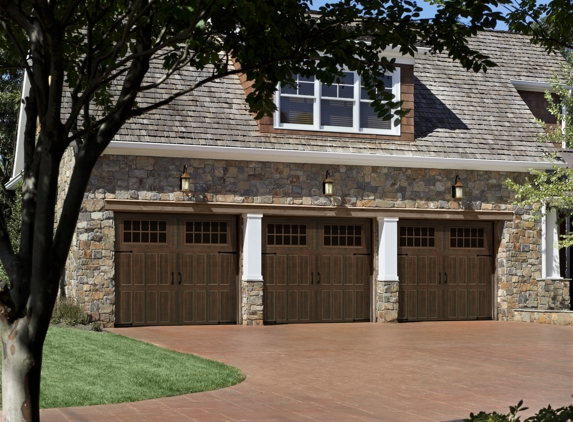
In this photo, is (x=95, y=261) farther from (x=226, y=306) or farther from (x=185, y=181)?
(x=226, y=306)

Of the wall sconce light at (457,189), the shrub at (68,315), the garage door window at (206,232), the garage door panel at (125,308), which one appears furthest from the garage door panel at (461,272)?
the shrub at (68,315)

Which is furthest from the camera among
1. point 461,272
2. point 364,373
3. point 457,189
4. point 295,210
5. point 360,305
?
point 461,272

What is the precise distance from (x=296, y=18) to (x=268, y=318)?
1365 centimetres

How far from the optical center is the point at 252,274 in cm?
1920

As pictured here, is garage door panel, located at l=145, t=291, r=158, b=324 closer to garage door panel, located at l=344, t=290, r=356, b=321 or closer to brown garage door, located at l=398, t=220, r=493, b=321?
garage door panel, located at l=344, t=290, r=356, b=321

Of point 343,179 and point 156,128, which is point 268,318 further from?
point 156,128

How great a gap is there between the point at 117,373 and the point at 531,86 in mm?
16261

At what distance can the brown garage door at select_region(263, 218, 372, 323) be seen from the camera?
774 inches

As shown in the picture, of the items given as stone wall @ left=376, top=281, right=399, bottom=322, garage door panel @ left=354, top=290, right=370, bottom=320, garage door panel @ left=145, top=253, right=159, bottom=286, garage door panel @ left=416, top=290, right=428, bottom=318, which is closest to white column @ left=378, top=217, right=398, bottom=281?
stone wall @ left=376, top=281, right=399, bottom=322

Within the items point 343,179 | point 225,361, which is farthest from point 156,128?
point 225,361

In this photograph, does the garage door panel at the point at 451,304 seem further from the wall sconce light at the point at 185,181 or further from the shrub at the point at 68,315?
the shrub at the point at 68,315

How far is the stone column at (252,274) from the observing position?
1917cm

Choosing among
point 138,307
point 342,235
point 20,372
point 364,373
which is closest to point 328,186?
point 342,235

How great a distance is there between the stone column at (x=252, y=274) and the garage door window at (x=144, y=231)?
1.77 meters
